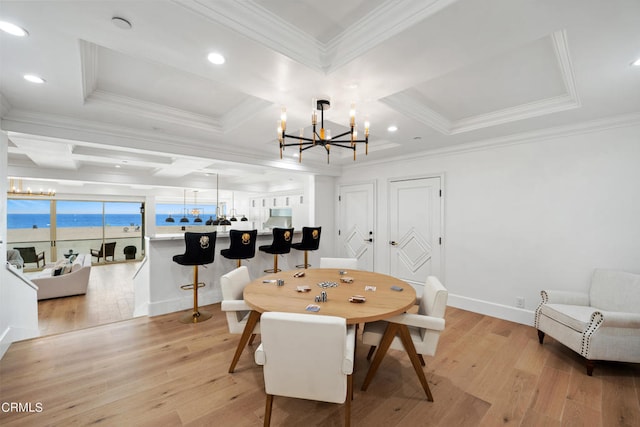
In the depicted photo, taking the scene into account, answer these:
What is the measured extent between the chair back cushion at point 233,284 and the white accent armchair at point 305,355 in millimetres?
938

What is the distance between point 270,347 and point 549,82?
316 cm

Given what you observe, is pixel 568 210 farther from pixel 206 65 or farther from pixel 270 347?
pixel 206 65

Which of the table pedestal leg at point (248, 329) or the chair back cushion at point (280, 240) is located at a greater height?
the chair back cushion at point (280, 240)

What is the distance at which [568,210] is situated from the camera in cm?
307

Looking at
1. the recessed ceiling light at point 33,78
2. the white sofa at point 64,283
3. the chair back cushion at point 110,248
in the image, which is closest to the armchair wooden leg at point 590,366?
the recessed ceiling light at point 33,78

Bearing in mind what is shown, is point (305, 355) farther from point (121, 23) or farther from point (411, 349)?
point (121, 23)

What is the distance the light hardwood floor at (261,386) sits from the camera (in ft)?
5.79

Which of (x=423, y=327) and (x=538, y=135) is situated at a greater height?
(x=538, y=135)

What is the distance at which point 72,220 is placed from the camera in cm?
845

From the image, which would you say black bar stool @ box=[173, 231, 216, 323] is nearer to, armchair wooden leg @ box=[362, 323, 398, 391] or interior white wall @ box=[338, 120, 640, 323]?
armchair wooden leg @ box=[362, 323, 398, 391]

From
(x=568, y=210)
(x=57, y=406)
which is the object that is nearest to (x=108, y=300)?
(x=57, y=406)

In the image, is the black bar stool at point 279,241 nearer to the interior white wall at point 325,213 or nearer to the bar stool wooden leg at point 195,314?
the bar stool wooden leg at point 195,314

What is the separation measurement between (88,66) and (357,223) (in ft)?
14.4

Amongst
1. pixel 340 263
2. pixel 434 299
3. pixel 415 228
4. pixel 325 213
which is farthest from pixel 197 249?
pixel 415 228
